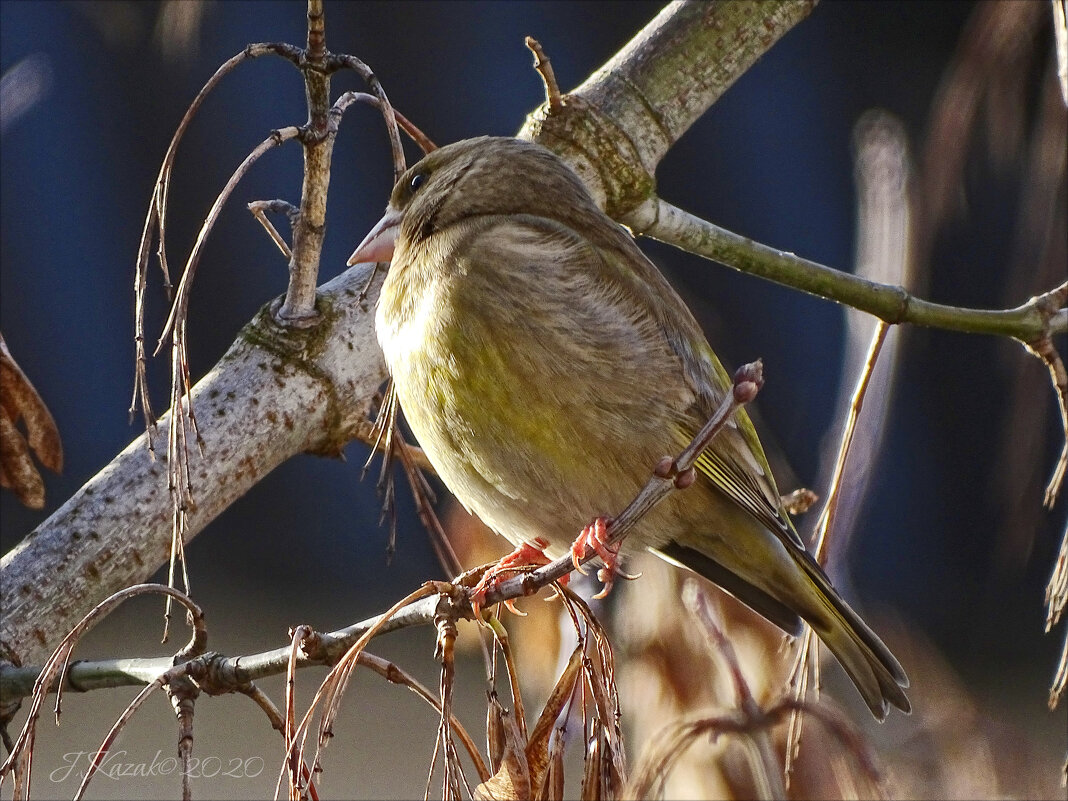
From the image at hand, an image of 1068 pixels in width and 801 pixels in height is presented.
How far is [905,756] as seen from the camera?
197cm

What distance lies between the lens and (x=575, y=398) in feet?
7.97

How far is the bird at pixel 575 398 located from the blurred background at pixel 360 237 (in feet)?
4.03

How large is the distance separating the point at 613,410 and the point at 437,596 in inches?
31.2

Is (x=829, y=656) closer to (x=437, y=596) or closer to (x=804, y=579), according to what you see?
(x=804, y=579)

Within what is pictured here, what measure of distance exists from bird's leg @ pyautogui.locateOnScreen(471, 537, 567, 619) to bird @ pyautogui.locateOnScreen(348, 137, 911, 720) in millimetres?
13

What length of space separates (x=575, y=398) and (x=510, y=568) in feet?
1.31

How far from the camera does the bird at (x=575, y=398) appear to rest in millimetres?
2420

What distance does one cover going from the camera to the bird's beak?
2.91 meters

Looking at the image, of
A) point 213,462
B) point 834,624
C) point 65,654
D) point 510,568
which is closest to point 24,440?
point 213,462

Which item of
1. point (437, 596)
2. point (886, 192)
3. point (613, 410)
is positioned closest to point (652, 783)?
point (437, 596)

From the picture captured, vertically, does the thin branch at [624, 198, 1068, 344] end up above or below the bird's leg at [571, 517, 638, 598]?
above

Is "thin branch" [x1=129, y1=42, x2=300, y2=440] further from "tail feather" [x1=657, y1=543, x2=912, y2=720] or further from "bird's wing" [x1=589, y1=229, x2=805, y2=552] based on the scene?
"tail feather" [x1=657, y1=543, x2=912, y2=720]

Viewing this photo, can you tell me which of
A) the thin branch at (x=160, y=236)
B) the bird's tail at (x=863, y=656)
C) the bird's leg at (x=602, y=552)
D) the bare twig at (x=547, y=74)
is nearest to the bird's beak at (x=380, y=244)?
the bare twig at (x=547, y=74)

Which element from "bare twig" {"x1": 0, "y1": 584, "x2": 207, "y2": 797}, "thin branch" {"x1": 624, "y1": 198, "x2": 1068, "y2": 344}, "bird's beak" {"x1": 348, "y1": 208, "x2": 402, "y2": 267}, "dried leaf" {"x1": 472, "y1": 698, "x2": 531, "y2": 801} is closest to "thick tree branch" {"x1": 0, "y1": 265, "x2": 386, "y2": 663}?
"bird's beak" {"x1": 348, "y1": 208, "x2": 402, "y2": 267}
